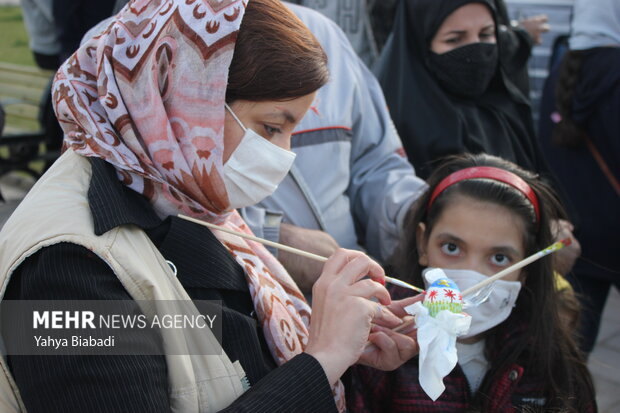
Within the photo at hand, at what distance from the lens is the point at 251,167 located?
172cm

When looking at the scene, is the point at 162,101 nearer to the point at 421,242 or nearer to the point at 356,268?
the point at 356,268

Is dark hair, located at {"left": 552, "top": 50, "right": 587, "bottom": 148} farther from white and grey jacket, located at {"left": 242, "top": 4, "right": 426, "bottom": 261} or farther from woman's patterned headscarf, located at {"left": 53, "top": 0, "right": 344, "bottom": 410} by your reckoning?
woman's patterned headscarf, located at {"left": 53, "top": 0, "right": 344, "bottom": 410}

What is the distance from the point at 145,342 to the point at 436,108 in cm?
199

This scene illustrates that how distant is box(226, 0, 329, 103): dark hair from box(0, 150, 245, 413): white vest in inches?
16.4

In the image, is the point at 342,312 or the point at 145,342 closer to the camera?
the point at 145,342

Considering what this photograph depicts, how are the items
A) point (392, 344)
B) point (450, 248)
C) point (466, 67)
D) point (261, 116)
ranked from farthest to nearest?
point (466, 67) → point (450, 248) → point (392, 344) → point (261, 116)

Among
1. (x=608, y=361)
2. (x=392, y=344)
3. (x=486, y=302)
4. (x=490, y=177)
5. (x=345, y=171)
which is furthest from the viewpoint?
(x=608, y=361)

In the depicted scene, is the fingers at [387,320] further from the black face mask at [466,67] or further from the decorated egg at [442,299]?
the black face mask at [466,67]

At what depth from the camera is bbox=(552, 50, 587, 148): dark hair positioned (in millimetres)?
3404

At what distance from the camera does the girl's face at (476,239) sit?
214 cm

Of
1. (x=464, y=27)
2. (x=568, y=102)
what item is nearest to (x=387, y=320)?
(x=464, y=27)

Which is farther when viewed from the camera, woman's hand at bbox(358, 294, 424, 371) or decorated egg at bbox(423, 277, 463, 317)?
woman's hand at bbox(358, 294, 424, 371)

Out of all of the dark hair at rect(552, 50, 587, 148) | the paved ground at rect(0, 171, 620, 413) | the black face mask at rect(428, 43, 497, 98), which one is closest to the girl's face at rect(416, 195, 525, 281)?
the black face mask at rect(428, 43, 497, 98)

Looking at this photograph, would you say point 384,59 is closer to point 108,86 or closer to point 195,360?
point 108,86
